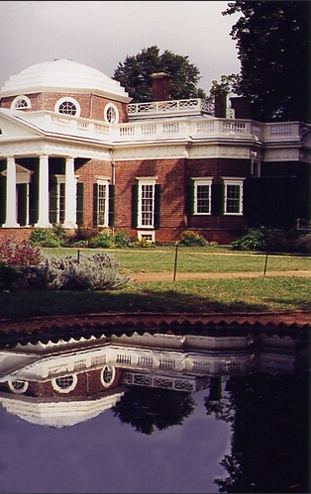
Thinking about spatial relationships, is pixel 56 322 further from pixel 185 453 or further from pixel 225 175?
pixel 225 175

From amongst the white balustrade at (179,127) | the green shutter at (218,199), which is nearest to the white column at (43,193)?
the white balustrade at (179,127)

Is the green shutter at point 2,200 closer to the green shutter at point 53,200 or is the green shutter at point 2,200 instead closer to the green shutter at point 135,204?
the green shutter at point 53,200

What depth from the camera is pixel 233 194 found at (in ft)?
63.5

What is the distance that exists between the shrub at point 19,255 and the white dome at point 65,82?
28.1 ft

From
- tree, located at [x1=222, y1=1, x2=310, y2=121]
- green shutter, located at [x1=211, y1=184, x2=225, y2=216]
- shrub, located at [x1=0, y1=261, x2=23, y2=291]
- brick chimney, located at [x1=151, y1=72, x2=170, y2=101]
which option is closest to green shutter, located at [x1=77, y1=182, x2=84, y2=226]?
brick chimney, located at [x1=151, y1=72, x2=170, y2=101]

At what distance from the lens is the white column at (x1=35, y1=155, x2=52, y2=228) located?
13.3 meters

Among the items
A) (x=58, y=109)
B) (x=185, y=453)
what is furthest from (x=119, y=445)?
(x=58, y=109)

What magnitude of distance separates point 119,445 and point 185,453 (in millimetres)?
408

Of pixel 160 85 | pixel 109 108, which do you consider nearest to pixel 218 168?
pixel 109 108

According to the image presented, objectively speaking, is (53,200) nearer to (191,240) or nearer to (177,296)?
(191,240)

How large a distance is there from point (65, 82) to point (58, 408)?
1543 centimetres

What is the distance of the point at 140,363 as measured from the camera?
236 inches

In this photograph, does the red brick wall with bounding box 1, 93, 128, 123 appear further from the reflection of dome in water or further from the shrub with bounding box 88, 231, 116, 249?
the reflection of dome in water

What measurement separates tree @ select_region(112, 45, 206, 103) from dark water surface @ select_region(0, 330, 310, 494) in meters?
7.65
